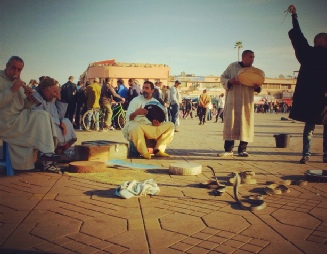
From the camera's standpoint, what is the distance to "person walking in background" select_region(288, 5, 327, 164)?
17.5ft

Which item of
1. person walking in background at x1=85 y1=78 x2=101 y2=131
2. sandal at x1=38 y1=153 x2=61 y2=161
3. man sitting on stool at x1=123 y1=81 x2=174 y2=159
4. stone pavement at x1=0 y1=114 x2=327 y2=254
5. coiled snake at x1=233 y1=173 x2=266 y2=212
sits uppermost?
person walking in background at x1=85 y1=78 x2=101 y2=131

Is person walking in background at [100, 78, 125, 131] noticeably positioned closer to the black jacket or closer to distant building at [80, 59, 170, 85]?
the black jacket

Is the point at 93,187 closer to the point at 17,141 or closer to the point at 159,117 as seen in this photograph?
the point at 17,141

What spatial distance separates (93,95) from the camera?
11422 mm

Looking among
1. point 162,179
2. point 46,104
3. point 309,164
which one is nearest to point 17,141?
point 46,104

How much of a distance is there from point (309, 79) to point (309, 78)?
17 mm

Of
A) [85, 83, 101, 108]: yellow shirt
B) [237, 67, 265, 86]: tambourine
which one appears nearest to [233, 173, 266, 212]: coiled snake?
[237, 67, 265, 86]: tambourine

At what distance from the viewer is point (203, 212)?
291cm

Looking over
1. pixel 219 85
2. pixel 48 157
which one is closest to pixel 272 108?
pixel 219 85

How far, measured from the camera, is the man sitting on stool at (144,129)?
230 inches

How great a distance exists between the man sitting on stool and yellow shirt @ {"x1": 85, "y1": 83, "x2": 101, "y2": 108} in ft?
17.9

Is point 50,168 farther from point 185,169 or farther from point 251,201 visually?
point 251,201

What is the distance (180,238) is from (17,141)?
2.86 m

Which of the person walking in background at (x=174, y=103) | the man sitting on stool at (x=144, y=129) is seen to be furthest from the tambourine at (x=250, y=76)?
the person walking in background at (x=174, y=103)
